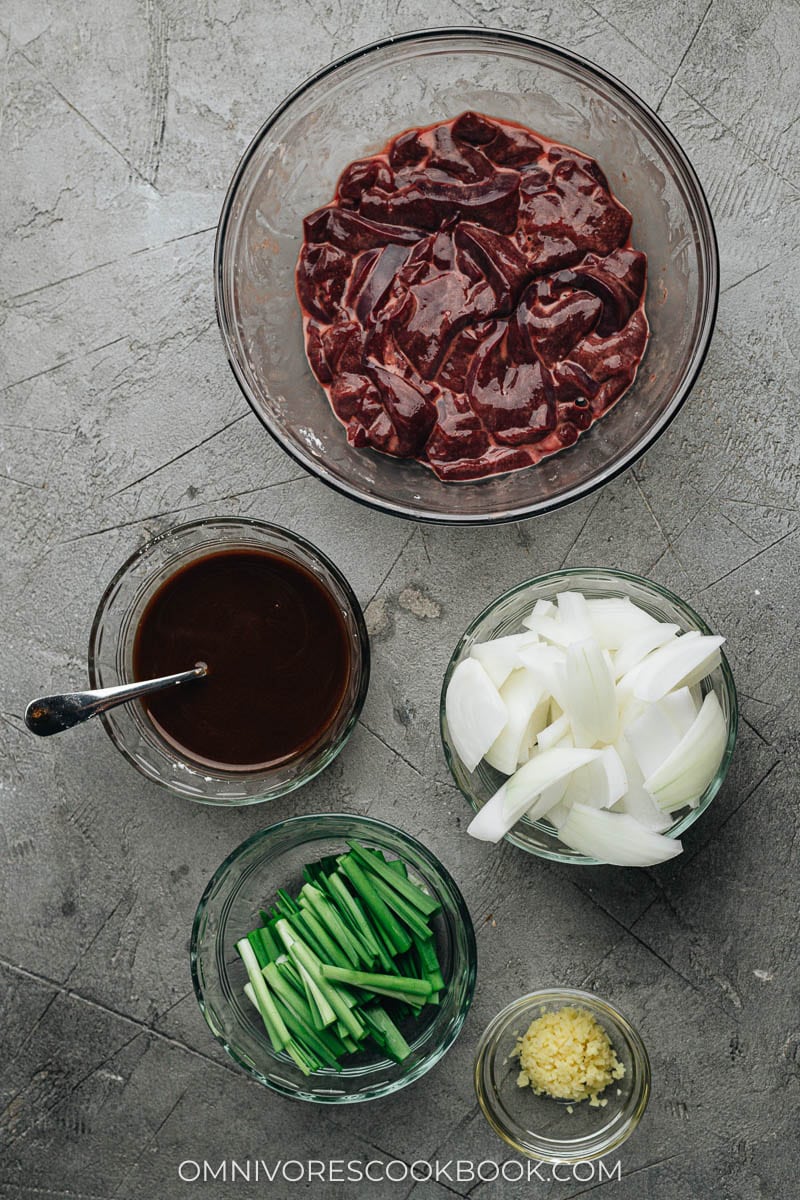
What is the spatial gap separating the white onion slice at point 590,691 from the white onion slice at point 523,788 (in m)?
0.04

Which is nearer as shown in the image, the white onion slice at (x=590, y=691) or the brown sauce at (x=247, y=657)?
the white onion slice at (x=590, y=691)

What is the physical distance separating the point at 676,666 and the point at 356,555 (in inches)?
21.8

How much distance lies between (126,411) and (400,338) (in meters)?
0.51

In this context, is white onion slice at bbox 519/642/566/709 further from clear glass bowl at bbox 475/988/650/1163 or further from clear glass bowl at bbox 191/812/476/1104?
clear glass bowl at bbox 475/988/650/1163

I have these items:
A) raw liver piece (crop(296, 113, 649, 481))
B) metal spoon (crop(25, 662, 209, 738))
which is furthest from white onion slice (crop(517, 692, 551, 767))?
metal spoon (crop(25, 662, 209, 738))

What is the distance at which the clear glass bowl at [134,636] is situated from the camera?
146 cm

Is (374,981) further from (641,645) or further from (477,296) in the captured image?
(477,296)

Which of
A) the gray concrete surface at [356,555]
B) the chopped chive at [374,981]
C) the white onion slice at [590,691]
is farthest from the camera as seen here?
the gray concrete surface at [356,555]

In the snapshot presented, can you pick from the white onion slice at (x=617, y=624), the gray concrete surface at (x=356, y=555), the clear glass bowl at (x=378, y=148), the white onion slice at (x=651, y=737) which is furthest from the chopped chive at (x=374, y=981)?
the clear glass bowl at (x=378, y=148)

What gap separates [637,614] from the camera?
1.40m

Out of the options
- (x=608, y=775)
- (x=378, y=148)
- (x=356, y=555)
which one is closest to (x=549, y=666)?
(x=608, y=775)

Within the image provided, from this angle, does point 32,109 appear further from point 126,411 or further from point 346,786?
point 346,786

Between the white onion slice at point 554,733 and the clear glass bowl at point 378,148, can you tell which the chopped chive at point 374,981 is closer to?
the white onion slice at point 554,733

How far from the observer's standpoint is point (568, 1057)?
1.46 m
